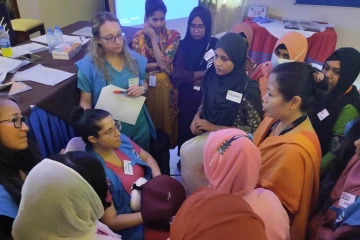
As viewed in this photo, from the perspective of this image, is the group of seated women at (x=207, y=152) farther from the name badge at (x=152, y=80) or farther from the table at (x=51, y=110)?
the table at (x=51, y=110)

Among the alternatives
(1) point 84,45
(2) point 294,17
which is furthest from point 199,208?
(2) point 294,17

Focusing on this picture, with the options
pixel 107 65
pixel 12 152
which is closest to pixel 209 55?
pixel 107 65

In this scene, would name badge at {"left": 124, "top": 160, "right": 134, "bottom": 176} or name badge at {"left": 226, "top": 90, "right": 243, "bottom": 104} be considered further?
name badge at {"left": 226, "top": 90, "right": 243, "bottom": 104}

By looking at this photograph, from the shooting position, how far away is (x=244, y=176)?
1.06 metres

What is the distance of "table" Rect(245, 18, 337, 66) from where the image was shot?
3.60m

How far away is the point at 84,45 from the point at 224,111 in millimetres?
1343

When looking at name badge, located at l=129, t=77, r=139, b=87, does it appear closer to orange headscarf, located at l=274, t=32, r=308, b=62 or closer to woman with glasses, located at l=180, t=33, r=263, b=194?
woman with glasses, located at l=180, t=33, r=263, b=194

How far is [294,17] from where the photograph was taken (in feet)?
13.6

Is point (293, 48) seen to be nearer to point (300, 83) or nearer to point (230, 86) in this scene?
point (230, 86)

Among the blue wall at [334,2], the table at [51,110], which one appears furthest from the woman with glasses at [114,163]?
the blue wall at [334,2]

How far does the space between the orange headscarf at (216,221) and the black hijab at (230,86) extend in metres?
1.05

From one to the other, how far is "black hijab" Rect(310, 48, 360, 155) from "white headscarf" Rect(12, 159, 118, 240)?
1.37 metres

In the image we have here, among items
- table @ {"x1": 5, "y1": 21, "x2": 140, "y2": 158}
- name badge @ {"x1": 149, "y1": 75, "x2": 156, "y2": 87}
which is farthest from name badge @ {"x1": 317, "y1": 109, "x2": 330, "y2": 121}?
table @ {"x1": 5, "y1": 21, "x2": 140, "y2": 158}

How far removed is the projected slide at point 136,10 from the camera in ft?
11.8
